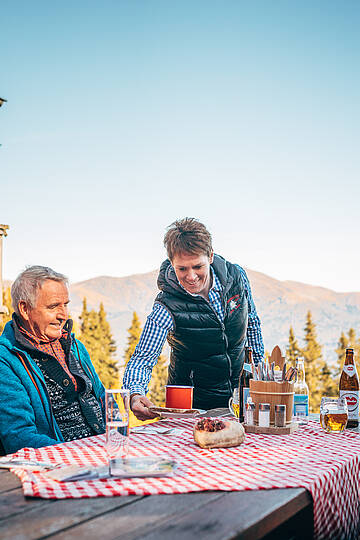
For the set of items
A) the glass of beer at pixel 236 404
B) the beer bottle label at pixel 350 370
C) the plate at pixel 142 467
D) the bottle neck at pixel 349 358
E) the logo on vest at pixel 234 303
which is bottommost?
the plate at pixel 142 467

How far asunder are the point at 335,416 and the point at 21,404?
1236mm

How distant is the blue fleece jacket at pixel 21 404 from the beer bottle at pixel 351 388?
1.19 m

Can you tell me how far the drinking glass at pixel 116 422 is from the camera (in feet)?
5.67

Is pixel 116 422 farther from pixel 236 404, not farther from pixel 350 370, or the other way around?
pixel 350 370

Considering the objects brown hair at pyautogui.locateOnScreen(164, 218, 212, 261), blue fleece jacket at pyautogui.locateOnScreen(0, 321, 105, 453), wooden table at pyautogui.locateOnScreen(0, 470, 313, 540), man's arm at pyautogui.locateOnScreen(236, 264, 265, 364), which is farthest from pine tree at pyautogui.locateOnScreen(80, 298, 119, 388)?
wooden table at pyautogui.locateOnScreen(0, 470, 313, 540)

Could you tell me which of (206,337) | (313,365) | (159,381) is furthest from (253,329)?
(313,365)

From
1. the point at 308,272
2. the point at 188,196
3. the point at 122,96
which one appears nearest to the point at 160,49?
the point at 122,96

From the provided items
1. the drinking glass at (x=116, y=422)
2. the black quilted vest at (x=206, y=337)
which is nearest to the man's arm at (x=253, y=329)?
the black quilted vest at (x=206, y=337)

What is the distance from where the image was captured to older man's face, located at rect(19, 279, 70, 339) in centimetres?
263

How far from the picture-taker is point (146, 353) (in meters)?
2.97

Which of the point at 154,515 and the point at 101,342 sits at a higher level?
the point at 154,515

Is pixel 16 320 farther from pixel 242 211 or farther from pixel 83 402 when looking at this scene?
pixel 242 211

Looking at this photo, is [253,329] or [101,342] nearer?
[253,329]

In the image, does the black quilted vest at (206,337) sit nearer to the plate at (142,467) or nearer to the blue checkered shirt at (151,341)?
the blue checkered shirt at (151,341)
